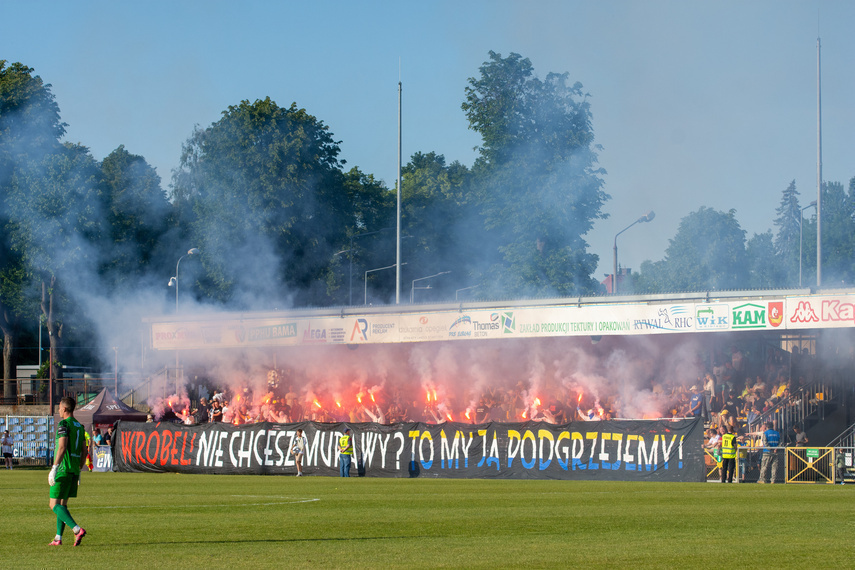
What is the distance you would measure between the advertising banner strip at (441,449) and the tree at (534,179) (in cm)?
2122

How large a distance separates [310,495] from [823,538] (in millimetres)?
11350

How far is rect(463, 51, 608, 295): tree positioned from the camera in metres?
48.6

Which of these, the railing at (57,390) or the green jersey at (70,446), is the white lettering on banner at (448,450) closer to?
the green jersey at (70,446)

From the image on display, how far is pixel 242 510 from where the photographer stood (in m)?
16.2

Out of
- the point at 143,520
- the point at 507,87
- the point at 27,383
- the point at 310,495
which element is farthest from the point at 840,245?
the point at 143,520

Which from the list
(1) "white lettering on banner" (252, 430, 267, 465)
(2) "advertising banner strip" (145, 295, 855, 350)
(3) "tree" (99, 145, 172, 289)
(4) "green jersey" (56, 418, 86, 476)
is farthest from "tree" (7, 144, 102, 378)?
(4) "green jersey" (56, 418, 86, 476)

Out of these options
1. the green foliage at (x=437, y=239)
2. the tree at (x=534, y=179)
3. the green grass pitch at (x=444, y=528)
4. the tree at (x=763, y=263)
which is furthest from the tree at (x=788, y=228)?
the green grass pitch at (x=444, y=528)

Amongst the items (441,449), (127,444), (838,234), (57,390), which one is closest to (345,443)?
(441,449)

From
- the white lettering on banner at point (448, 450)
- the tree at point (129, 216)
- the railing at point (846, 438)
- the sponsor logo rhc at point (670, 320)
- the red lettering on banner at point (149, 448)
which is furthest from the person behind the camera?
the tree at point (129, 216)

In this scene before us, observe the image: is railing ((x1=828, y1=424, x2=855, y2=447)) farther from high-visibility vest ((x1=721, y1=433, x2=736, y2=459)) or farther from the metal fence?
the metal fence

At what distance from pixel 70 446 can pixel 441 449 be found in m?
18.4

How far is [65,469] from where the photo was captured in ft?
36.0

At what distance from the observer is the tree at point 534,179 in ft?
159

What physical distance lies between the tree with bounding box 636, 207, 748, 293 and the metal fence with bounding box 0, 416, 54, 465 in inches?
2150
